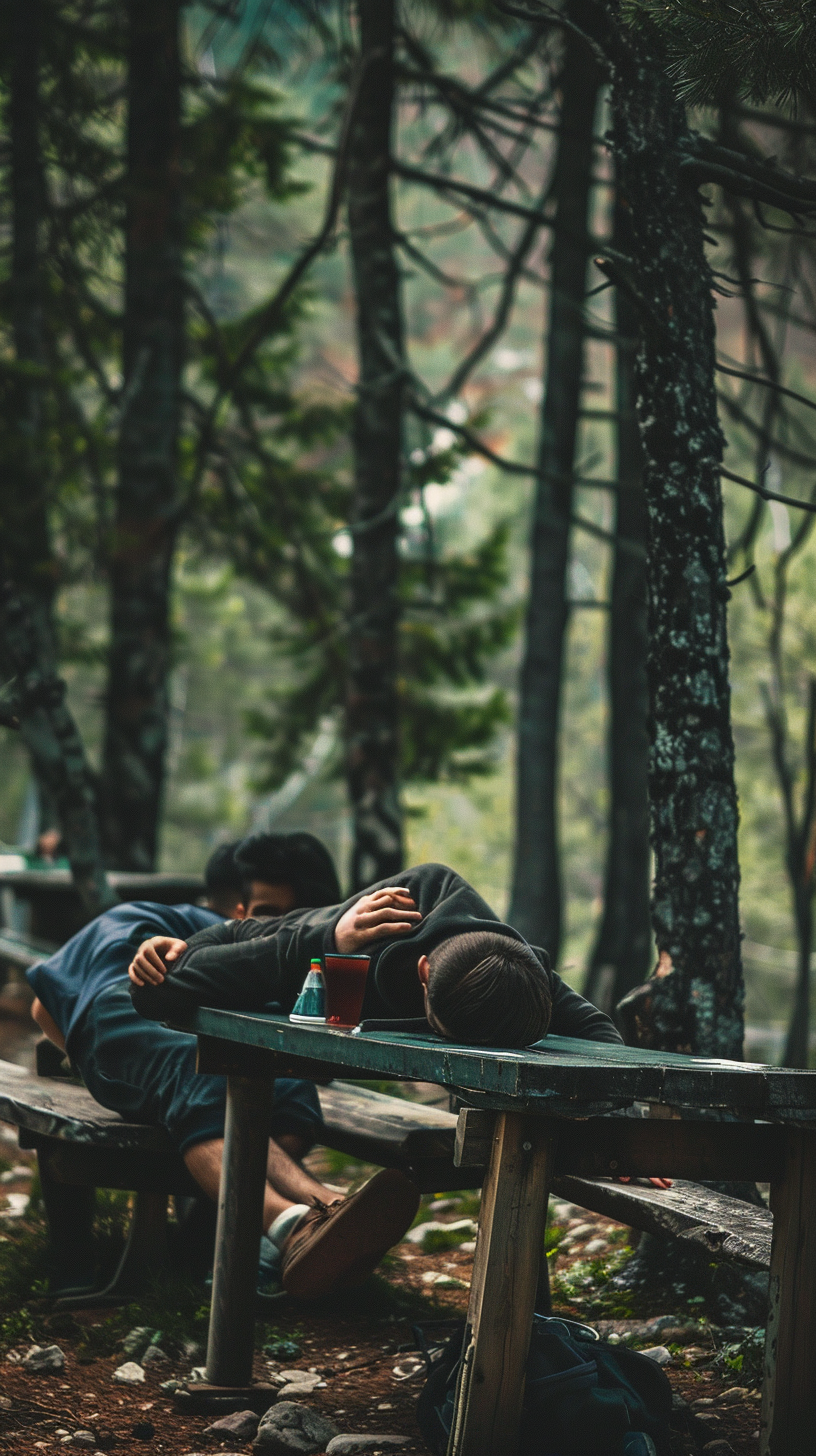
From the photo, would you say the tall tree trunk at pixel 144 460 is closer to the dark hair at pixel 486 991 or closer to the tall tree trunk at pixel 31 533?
the tall tree trunk at pixel 31 533

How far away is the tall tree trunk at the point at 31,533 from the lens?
5621 millimetres

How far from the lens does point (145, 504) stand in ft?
26.7

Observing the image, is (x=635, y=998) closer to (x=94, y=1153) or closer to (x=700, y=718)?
(x=700, y=718)

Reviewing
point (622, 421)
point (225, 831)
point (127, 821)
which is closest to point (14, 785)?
point (225, 831)

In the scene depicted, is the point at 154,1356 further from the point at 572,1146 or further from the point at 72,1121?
the point at 572,1146

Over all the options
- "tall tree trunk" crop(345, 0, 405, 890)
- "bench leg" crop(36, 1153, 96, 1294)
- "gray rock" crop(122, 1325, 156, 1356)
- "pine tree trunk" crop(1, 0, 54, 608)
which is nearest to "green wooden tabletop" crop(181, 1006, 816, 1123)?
"gray rock" crop(122, 1325, 156, 1356)

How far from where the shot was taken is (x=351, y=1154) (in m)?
3.53

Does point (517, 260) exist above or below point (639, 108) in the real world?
above

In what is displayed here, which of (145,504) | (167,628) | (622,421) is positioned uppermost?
(622,421)

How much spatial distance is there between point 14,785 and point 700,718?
88.5 ft

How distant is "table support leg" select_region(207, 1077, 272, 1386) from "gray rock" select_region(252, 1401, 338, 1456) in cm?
22

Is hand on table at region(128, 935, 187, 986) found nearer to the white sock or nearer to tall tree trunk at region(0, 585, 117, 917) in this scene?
the white sock

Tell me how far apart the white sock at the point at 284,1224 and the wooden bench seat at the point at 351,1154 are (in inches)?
10.8

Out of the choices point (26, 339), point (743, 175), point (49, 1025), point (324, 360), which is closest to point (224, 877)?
point (49, 1025)
